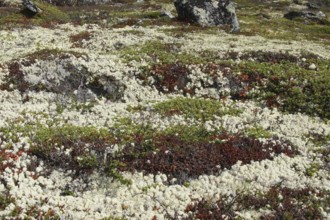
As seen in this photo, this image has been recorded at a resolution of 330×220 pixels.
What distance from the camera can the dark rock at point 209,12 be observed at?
172 feet

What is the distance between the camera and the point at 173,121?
2200 cm

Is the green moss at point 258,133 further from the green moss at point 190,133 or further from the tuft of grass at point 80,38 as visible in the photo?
the tuft of grass at point 80,38

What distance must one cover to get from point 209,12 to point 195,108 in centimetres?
3214

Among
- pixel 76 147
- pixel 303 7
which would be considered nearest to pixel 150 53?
pixel 76 147

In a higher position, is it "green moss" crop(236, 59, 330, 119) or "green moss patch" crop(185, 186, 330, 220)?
"green moss" crop(236, 59, 330, 119)

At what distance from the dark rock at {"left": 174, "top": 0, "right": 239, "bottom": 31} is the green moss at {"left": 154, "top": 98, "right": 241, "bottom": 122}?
2939 centimetres

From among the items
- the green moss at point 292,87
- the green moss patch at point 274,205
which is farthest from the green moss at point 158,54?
the green moss patch at point 274,205

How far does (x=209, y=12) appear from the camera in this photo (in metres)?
52.8

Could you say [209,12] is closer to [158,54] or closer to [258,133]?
[158,54]

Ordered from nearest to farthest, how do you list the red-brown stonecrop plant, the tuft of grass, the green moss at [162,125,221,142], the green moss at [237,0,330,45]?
the red-brown stonecrop plant, the green moss at [162,125,221,142], the tuft of grass, the green moss at [237,0,330,45]

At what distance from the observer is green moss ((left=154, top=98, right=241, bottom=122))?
2297 cm

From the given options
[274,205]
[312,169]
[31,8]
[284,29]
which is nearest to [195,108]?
[312,169]

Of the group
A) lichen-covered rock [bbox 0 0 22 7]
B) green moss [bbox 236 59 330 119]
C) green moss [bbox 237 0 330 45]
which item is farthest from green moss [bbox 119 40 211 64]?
lichen-covered rock [bbox 0 0 22 7]

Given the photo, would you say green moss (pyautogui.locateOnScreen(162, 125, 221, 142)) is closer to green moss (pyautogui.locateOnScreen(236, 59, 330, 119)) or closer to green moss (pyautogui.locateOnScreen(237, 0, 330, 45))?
green moss (pyautogui.locateOnScreen(236, 59, 330, 119))
